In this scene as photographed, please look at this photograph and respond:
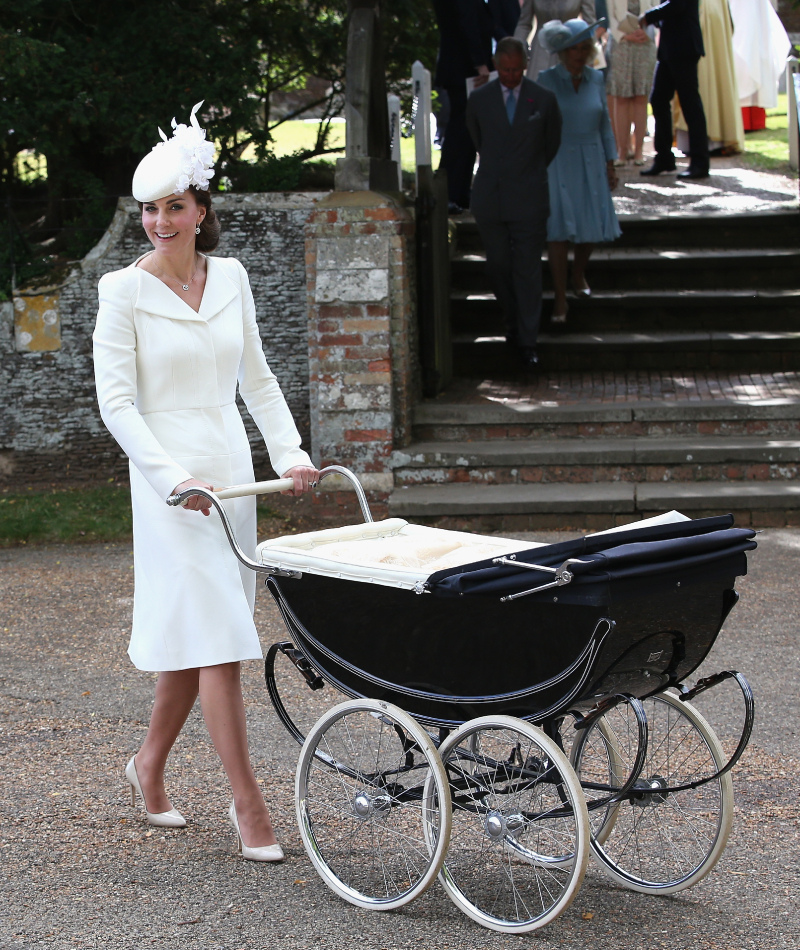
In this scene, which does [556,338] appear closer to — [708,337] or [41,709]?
[708,337]

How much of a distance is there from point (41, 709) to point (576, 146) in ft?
19.7

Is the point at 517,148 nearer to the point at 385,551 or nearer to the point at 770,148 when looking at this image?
the point at 385,551

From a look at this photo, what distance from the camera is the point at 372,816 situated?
3.39 metres

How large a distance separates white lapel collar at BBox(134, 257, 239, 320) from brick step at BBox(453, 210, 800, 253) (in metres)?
6.79

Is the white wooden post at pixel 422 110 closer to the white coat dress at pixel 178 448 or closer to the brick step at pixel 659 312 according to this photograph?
the brick step at pixel 659 312

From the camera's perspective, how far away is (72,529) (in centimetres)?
764

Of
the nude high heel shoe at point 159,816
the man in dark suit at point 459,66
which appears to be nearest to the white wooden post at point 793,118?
the man in dark suit at point 459,66

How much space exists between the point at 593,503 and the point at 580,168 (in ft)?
9.66

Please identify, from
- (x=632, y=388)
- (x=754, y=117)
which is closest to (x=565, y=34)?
(x=632, y=388)

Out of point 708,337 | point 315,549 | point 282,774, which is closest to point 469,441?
point 708,337

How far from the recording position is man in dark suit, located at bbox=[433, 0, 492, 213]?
10.1m

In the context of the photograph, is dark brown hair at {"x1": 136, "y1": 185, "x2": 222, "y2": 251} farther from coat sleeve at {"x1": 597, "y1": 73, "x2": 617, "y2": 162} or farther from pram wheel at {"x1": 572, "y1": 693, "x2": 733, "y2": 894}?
coat sleeve at {"x1": 597, "y1": 73, "x2": 617, "y2": 162}

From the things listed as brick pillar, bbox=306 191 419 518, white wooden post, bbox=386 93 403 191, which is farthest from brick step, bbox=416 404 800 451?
white wooden post, bbox=386 93 403 191

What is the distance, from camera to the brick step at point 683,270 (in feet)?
32.1
